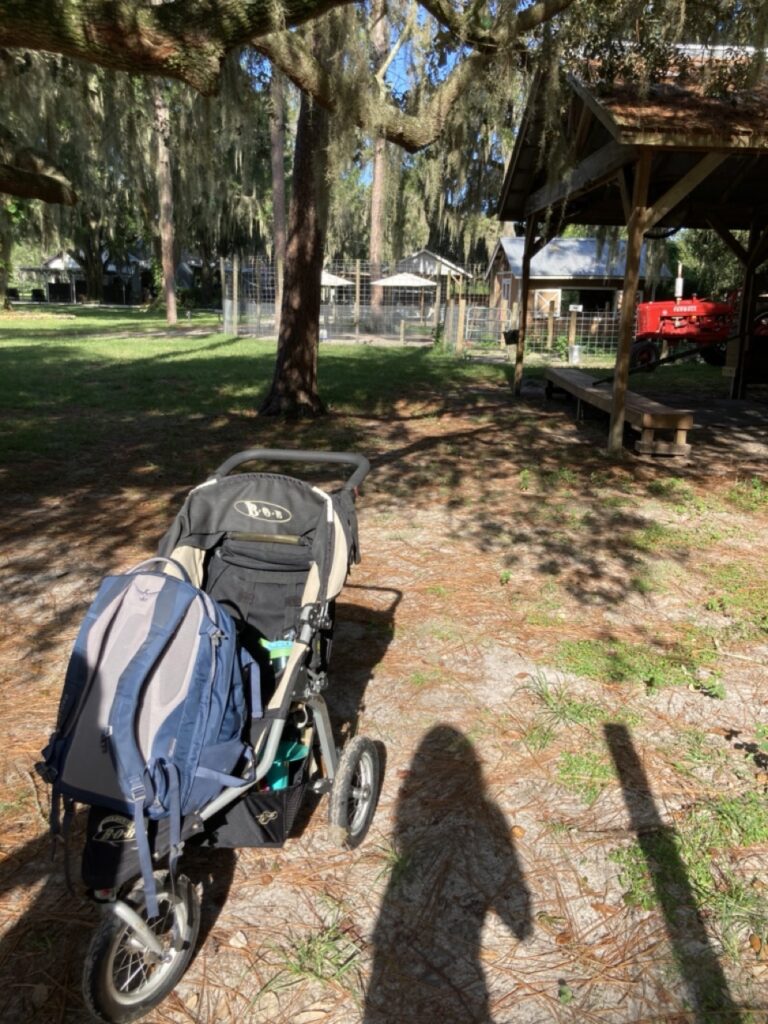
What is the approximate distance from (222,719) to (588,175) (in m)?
8.66

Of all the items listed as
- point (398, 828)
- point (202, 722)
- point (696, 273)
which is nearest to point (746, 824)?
point (398, 828)

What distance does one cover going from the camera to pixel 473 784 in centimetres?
302

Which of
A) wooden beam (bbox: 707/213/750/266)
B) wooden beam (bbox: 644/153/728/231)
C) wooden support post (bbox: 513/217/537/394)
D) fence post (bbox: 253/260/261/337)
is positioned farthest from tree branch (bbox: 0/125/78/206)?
fence post (bbox: 253/260/261/337)

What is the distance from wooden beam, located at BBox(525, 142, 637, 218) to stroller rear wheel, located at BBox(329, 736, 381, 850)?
262 inches

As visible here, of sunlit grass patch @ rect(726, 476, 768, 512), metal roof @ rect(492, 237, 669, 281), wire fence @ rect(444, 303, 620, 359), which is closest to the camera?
sunlit grass patch @ rect(726, 476, 768, 512)

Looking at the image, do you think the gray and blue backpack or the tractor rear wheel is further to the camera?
the tractor rear wheel

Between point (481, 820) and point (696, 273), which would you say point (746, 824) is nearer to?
point (481, 820)

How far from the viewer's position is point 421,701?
358 cm

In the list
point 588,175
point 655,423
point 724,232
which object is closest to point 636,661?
point 655,423

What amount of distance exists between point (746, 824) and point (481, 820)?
0.91 meters

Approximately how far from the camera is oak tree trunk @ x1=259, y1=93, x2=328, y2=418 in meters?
9.36

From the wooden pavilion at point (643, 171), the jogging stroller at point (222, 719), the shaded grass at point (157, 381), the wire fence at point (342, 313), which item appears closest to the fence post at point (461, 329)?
the shaded grass at point (157, 381)

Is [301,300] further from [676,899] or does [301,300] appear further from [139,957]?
[139,957]

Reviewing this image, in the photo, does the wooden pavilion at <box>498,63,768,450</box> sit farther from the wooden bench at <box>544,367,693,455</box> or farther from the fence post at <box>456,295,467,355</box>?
the fence post at <box>456,295,467,355</box>
